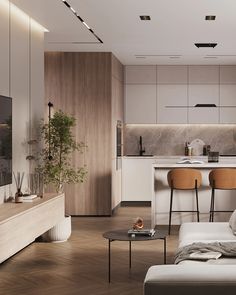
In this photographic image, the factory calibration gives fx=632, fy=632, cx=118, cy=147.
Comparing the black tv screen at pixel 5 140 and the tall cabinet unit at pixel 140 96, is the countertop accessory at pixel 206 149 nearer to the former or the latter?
the tall cabinet unit at pixel 140 96

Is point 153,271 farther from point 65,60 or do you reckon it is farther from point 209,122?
point 209,122

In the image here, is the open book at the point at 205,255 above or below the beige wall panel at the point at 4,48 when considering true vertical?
below

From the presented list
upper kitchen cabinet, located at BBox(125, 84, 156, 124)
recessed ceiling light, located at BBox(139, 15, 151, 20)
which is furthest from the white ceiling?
upper kitchen cabinet, located at BBox(125, 84, 156, 124)

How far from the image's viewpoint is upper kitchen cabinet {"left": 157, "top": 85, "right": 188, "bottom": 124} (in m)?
12.8

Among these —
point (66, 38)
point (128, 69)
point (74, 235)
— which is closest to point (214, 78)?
point (128, 69)

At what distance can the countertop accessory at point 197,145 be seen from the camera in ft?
42.5

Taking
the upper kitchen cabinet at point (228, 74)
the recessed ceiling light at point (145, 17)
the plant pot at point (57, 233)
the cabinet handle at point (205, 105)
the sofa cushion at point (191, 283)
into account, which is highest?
the recessed ceiling light at point (145, 17)

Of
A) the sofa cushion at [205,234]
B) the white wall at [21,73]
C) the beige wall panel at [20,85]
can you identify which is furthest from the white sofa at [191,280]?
the beige wall panel at [20,85]

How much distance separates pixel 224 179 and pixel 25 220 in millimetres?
3391

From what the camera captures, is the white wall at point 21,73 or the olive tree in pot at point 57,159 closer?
the white wall at point 21,73

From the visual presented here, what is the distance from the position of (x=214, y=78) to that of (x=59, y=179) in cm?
545

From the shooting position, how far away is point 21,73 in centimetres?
774

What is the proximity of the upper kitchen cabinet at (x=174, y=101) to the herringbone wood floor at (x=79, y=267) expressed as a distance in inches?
168

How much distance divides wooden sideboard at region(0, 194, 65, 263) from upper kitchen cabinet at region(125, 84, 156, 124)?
5.04 m
